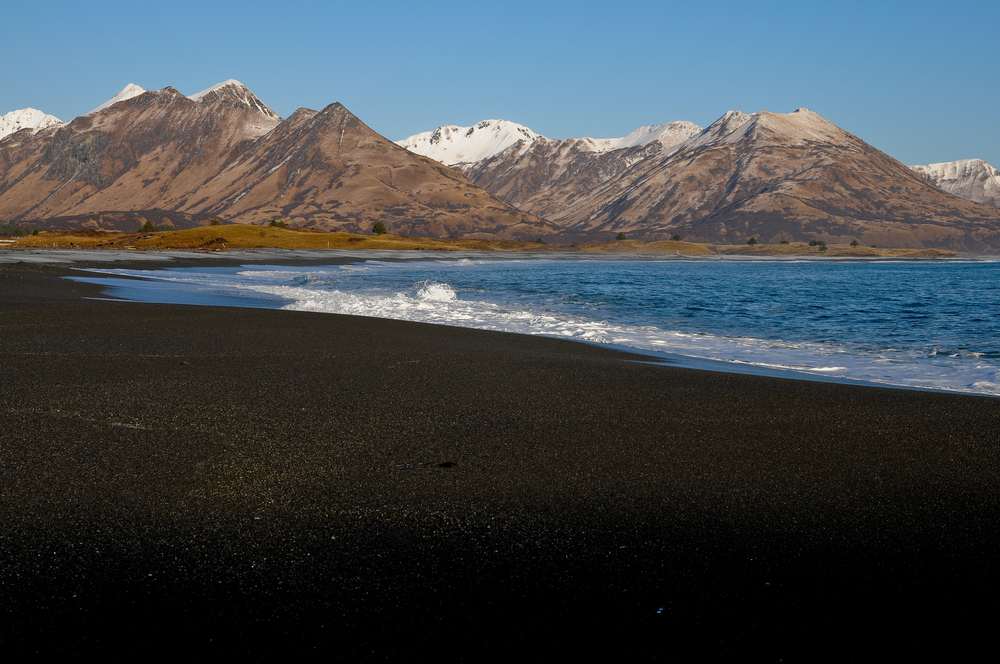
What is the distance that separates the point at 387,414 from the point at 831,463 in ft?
14.1

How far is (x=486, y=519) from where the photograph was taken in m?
4.80

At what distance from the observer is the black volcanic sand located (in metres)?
3.50

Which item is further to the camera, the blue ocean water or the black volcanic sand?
the blue ocean water

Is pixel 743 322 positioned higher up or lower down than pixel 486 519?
lower down

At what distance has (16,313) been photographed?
1636 centimetres

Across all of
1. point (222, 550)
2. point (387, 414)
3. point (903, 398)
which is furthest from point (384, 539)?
point (903, 398)

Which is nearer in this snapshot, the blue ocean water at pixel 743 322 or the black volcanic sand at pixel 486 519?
the black volcanic sand at pixel 486 519

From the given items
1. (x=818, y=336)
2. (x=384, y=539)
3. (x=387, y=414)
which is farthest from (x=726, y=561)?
(x=818, y=336)

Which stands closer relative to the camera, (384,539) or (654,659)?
(654,659)

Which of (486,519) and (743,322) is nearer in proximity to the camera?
(486,519)

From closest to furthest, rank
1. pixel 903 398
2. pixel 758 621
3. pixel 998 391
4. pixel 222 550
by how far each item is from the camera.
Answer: pixel 758 621 < pixel 222 550 < pixel 903 398 < pixel 998 391

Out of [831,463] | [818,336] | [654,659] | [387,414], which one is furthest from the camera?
[818,336]

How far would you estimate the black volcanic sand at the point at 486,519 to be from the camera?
3.50 m

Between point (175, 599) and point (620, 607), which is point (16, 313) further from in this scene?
point (620, 607)
